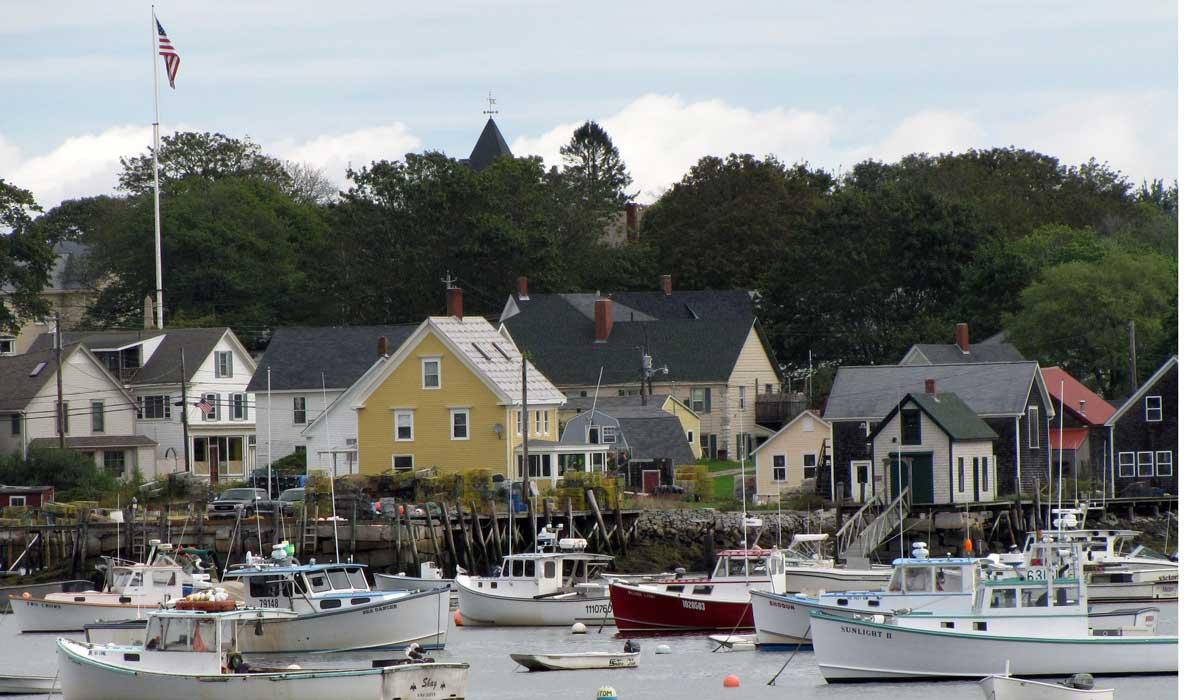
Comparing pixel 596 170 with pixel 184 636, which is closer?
pixel 184 636

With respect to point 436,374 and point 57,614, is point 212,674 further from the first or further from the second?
point 436,374

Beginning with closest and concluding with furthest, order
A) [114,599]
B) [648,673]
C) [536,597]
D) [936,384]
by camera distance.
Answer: [648,673] → [114,599] → [536,597] → [936,384]

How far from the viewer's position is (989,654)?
38.5m

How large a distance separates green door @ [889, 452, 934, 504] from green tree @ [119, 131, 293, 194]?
221 feet

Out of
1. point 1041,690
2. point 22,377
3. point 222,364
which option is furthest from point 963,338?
point 1041,690

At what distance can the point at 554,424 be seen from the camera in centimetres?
7794

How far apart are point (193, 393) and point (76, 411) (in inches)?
202

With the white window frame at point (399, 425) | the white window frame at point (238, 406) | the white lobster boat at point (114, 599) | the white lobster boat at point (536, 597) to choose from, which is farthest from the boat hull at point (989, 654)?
the white window frame at point (238, 406)

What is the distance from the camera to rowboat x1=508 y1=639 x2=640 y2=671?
43.1 m

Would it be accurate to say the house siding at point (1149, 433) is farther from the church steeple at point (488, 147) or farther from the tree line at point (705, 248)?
the church steeple at point (488, 147)

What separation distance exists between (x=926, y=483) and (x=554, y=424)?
49.6 feet

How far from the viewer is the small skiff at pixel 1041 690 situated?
3259 cm

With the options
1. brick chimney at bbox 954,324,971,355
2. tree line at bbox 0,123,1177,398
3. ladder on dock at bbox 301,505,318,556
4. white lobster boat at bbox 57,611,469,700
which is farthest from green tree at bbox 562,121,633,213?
white lobster boat at bbox 57,611,469,700

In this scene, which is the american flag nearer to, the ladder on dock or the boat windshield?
the ladder on dock
